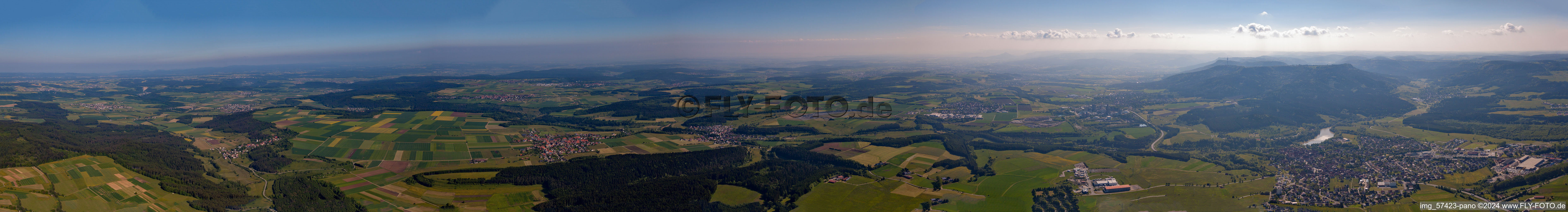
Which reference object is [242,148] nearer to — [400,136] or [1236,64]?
[400,136]

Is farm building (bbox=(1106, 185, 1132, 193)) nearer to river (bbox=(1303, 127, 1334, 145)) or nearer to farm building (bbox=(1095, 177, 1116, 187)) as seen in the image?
farm building (bbox=(1095, 177, 1116, 187))

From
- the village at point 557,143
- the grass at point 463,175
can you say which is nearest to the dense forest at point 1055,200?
the village at point 557,143

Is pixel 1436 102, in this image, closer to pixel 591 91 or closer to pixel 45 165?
pixel 591 91

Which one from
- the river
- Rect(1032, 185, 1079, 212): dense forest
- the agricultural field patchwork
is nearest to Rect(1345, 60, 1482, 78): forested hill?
the river

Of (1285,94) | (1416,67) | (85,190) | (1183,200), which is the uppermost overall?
(1416,67)

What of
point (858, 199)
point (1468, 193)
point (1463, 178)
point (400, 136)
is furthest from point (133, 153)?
point (1463, 178)

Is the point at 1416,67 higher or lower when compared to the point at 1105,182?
higher

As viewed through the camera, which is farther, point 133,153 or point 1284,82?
point 1284,82
